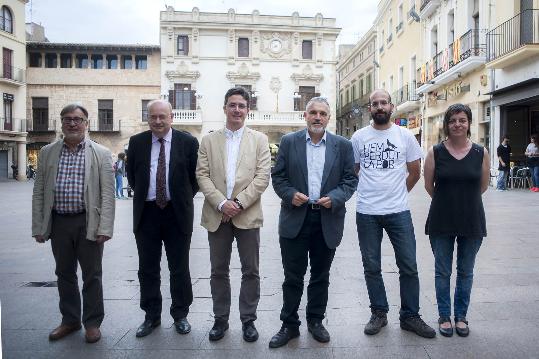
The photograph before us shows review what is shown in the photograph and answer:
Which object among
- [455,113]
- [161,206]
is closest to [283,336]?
[161,206]

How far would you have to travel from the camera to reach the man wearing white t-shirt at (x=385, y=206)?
4125mm

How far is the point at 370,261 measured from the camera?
420 cm

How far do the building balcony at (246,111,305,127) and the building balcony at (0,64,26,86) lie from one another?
53.2 feet

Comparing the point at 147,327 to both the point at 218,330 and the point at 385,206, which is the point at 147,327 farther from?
the point at 385,206

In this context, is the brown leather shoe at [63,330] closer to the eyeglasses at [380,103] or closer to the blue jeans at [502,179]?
the eyeglasses at [380,103]

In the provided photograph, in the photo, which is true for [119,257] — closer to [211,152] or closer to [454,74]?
[211,152]

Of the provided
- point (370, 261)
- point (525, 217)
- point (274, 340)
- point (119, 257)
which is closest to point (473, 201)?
point (370, 261)

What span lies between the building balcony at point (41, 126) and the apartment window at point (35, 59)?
4.34 metres

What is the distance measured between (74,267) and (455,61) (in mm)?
19935

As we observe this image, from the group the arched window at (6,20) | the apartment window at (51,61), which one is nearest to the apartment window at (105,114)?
the apartment window at (51,61)

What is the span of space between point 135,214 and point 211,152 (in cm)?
80

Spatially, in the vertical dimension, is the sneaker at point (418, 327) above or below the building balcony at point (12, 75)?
below

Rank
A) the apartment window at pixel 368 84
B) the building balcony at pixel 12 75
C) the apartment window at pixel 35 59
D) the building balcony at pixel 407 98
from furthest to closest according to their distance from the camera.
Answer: the apartment window at pixel 368 84 → the apartment window at pixel 35 59 → the building balcony at pixel 12 75 → the building balcony at pixel 407 98

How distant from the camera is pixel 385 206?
4.11m
